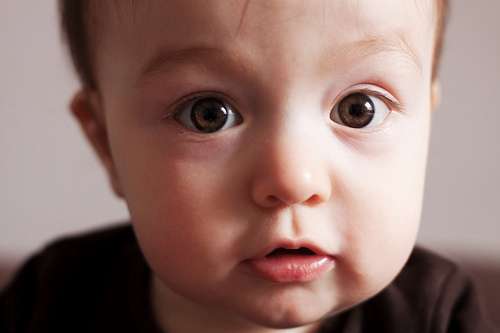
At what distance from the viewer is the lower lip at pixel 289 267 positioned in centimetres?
60

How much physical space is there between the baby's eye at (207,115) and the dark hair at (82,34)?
0.14 metres

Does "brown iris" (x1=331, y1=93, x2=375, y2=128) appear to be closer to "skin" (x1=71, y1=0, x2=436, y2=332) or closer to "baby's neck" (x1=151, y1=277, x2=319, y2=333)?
"skin" (x1=71, y1=0, x2=436, y2=332)

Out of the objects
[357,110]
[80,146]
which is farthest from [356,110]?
[80,146]

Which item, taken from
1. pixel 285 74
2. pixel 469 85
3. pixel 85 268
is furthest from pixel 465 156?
pixel 285 74

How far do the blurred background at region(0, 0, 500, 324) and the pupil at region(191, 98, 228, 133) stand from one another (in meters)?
0.54

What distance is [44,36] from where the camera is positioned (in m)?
1.32

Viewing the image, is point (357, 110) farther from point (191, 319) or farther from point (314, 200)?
point (191, 319)

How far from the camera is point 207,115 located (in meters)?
0.61

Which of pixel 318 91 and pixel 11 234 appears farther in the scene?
pixel 11 234

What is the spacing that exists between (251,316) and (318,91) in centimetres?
19

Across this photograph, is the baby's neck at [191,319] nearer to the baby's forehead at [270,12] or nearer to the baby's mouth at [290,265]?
the baby's mouth at [290,265]

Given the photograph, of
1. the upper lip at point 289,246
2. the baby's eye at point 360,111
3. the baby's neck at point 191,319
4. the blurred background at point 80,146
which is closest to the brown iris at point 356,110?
the baby's eye at point 360,111

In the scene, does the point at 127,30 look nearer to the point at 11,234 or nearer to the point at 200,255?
the point at 200,255

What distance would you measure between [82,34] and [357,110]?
0.90 ft
